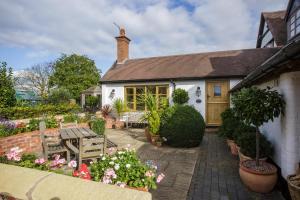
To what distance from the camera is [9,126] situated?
20.7ft

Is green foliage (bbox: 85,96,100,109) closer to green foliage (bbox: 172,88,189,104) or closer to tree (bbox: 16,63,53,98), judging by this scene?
tree (bbox: 16,63,53,98)

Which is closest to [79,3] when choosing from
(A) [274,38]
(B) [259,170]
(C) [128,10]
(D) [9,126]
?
(C) [128,10]

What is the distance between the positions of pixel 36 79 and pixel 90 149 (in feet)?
107

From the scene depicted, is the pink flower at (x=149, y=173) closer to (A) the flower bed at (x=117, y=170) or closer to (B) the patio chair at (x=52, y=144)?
(A) the flower bed at (x=117, y=170)

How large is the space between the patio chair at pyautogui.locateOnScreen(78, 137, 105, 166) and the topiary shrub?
3.05 m

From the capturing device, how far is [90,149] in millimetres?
4414

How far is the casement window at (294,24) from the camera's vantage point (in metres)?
11.1

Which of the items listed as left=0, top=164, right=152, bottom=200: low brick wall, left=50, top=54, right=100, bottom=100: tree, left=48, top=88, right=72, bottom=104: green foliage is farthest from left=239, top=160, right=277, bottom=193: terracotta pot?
left=50, top=54, right=100, bottom=100: tree

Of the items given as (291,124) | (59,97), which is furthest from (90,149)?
(59,97)

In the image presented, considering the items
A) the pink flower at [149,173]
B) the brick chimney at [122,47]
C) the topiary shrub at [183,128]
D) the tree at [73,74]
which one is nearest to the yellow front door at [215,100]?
the topiary shrub at [183,128]

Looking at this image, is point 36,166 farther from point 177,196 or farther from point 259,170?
point 259,170

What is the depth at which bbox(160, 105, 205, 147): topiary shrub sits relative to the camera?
22.6ft

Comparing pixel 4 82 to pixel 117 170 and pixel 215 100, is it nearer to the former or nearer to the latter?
pixel 117 170

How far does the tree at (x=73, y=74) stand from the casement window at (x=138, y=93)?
20.5 m
